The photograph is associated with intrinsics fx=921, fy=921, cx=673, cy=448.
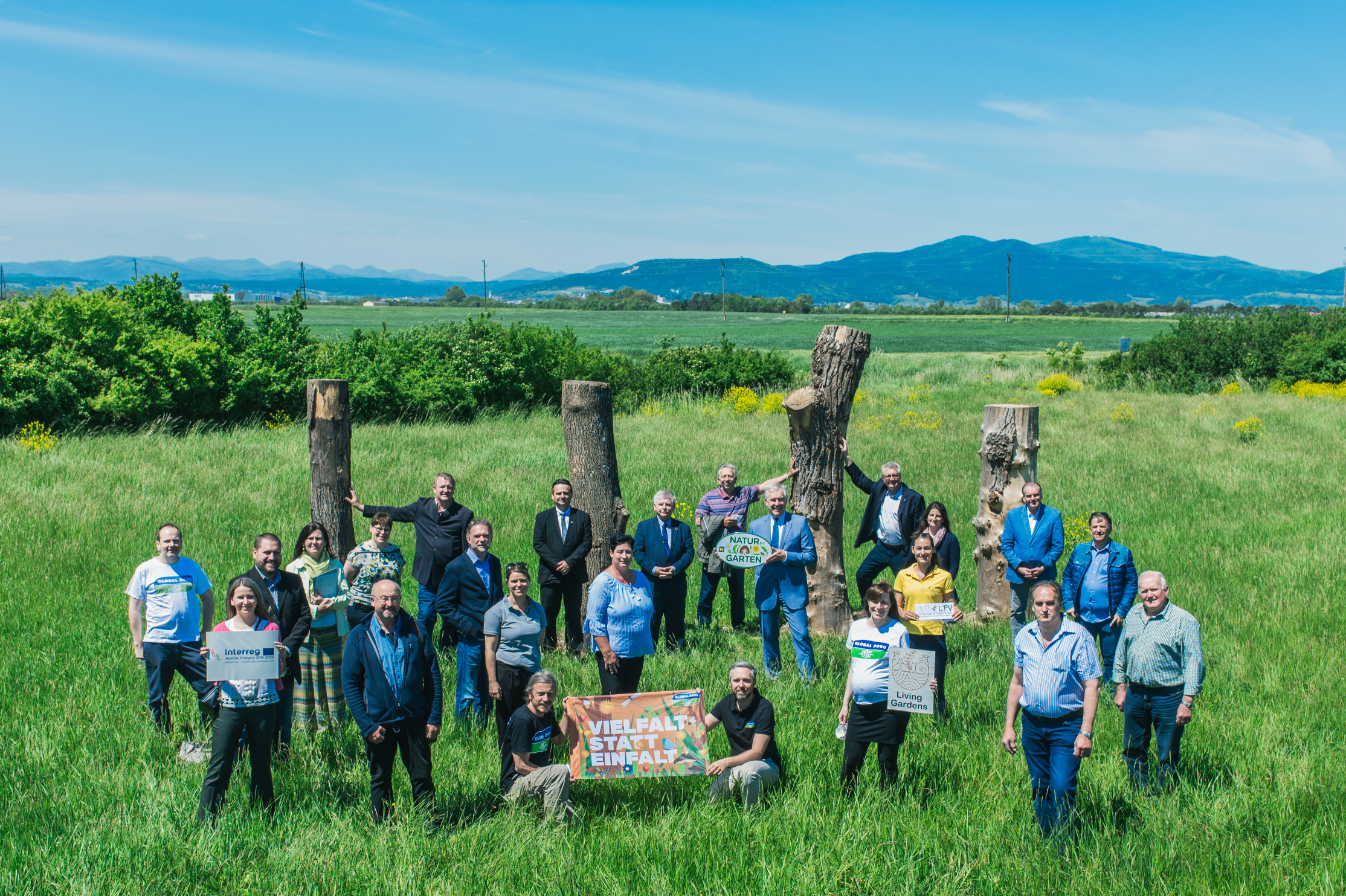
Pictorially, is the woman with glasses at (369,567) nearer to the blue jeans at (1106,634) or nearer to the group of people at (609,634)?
the group of people at (609,634)

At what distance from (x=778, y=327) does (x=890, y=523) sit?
99.6 meters

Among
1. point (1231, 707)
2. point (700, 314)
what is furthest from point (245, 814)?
point (700, 314)

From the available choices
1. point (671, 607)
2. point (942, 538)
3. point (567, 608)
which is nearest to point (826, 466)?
point (942, 538)

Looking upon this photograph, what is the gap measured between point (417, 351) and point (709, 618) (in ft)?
64.2

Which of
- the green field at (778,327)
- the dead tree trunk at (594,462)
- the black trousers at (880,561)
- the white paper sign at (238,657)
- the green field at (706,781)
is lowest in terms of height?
the green field at (706,781)

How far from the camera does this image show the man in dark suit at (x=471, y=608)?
24.7 ft

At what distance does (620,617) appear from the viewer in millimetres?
7352

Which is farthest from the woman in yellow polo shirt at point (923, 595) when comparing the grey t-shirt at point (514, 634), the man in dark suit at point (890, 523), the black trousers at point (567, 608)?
the black trousers at point (567, 608)

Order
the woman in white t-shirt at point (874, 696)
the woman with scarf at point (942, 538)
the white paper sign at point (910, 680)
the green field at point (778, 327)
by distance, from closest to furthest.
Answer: the white paper sign at point (910, 680)
the woman in white t-shirt at point (874, 696)
the woman with scarf at point (942, 538)
the green field at point (778, 327)

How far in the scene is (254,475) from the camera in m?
16.9

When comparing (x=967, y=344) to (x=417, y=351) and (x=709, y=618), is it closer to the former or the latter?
(x=417, y=351)

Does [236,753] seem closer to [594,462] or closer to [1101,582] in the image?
[594,462]

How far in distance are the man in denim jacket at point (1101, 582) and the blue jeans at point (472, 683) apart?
16.6ft

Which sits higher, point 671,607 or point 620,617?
point 620,617
